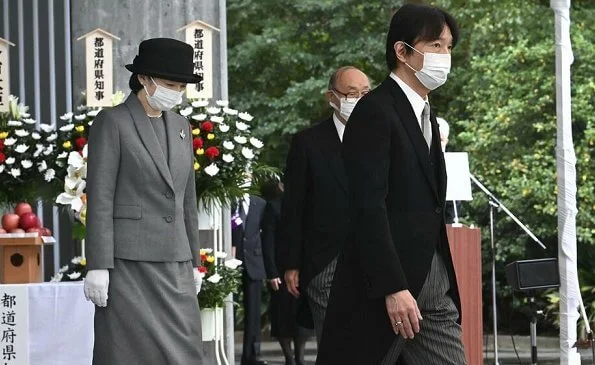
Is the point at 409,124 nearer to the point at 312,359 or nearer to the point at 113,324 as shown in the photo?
the point at 113,324

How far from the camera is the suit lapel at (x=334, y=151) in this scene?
8594 mm

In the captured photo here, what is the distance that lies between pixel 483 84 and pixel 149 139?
14.7 metres

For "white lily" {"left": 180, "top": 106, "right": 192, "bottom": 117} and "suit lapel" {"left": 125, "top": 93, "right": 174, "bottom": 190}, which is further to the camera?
"white lily" {"left": 180, "top": 106, "right": 192, "bottom": 117}

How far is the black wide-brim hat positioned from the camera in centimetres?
732

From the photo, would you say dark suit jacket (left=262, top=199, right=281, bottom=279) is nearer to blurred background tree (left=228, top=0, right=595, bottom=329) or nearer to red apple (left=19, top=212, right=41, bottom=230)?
blurred background tree (left=228, top=0, right=595, bottom=329)

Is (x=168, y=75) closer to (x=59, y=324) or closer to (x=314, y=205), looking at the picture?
(x=314, y=205)

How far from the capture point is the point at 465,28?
22.7 metres

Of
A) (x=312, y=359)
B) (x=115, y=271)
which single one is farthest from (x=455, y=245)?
(x=312, y=359)

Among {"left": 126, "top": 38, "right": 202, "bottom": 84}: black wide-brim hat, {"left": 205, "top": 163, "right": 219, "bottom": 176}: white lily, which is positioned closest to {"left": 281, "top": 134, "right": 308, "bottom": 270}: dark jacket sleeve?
{"left": 126, "top": 38, "right": 202, "bottom": 84}: black wide-brim hat

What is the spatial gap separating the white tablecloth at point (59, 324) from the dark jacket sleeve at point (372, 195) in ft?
12.9

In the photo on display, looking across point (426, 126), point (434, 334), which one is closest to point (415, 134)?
point (426, 126)

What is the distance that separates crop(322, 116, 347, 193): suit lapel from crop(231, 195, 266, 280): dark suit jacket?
22.0 feet

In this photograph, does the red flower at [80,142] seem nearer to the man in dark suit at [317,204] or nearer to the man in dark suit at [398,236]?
the man in dark suit at [317,204]

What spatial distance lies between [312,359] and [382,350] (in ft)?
37.5
